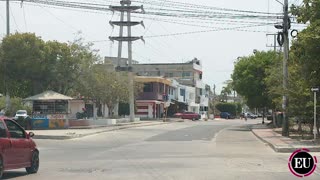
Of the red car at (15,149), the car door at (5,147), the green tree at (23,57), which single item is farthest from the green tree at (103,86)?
the car door at (5,147)

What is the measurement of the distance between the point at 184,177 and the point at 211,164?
12.9ft

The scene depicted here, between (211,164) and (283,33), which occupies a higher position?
(283,33)

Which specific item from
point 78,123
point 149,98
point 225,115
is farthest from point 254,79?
point 225,115

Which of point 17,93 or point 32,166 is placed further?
point 17,93

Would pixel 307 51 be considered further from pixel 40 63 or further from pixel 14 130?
pixel 40 63

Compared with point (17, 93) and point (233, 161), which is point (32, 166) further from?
point (17, 93)

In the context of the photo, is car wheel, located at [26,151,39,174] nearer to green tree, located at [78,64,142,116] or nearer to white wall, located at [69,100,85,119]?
green tree, located at [78,64,142,116]

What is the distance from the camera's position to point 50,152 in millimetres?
24000

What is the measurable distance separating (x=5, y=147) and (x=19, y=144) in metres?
0.92

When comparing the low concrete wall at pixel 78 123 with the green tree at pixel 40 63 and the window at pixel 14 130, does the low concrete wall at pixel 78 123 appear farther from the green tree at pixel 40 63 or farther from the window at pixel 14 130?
the window at pixel 14 130

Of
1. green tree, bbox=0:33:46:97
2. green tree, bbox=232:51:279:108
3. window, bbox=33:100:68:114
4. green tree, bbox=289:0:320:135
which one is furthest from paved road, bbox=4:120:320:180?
green tree, bbox=232:51:279:108

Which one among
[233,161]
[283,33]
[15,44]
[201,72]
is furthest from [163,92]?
[233,161]

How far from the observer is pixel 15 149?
14195 mm

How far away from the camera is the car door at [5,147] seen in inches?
530
